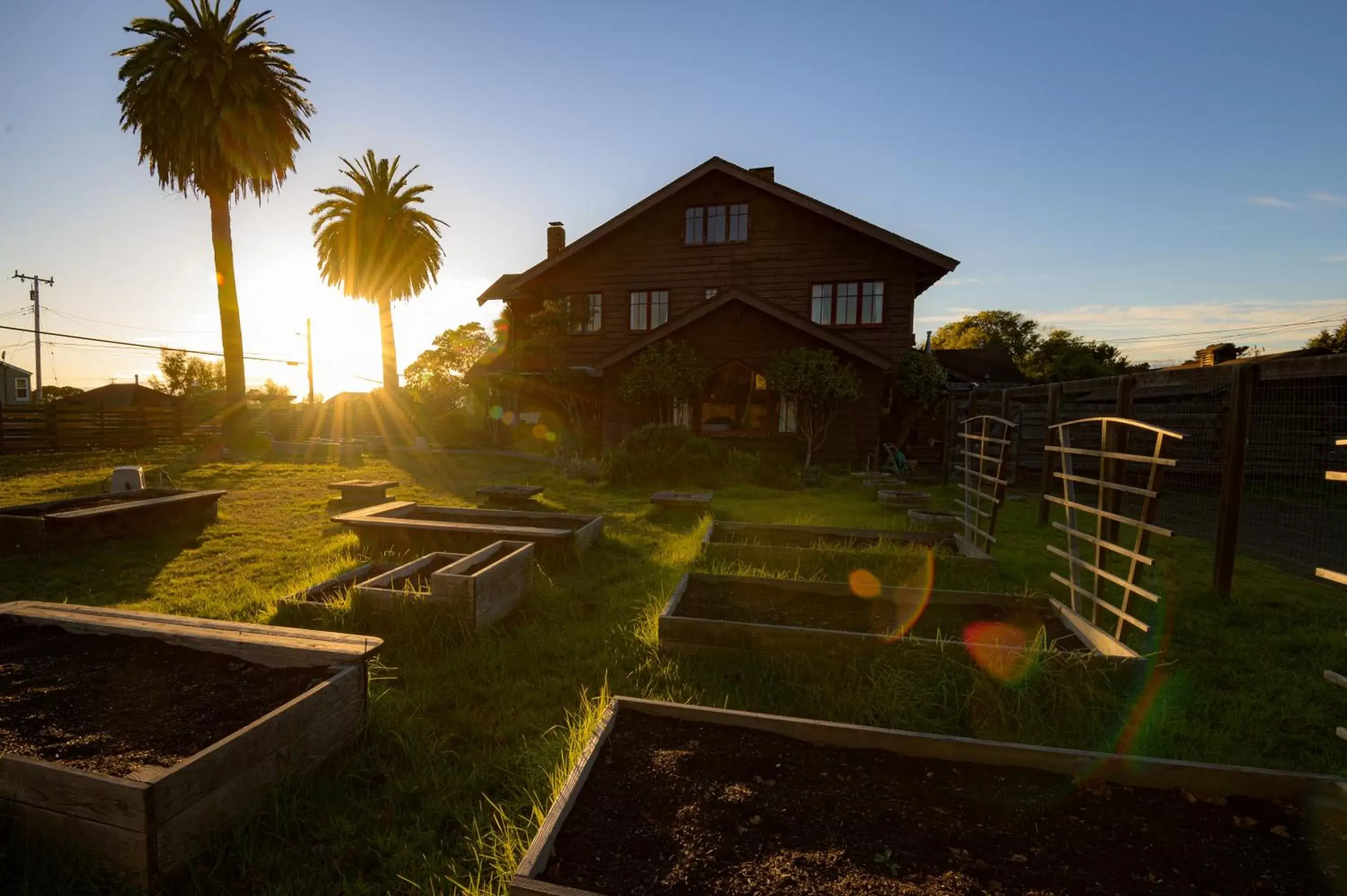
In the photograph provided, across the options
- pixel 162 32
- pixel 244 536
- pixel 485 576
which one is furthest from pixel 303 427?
pixel 485 576

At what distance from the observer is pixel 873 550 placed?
6.44m

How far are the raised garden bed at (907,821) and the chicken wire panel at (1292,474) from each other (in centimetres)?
892

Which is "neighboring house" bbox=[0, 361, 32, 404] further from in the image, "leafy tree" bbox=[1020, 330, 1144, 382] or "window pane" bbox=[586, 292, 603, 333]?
"leafy tree" bbox=[1020, 330, 1144, 382]

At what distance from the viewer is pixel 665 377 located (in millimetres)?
15867

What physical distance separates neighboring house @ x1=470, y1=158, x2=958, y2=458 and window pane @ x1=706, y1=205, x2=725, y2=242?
2.2 inches

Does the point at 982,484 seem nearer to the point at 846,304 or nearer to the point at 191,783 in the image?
the point at 191,783

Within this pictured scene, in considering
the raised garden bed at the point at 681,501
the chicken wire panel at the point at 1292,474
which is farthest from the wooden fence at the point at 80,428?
the chicken wire panel at the point at 1292,474

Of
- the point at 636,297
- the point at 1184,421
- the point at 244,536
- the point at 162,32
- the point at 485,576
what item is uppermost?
the point at 162,32

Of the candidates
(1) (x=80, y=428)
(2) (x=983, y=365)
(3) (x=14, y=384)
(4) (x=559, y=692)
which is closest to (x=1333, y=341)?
(2) (x=983, y=365)

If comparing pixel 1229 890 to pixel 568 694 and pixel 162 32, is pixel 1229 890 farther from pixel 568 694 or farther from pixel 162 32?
pixel 162 32

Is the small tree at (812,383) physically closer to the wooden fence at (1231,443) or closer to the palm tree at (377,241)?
the wooden fence at (1231,443)

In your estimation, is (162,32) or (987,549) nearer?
(987,549)

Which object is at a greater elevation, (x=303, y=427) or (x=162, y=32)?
(x=162, y=32)

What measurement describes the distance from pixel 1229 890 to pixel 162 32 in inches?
1157
